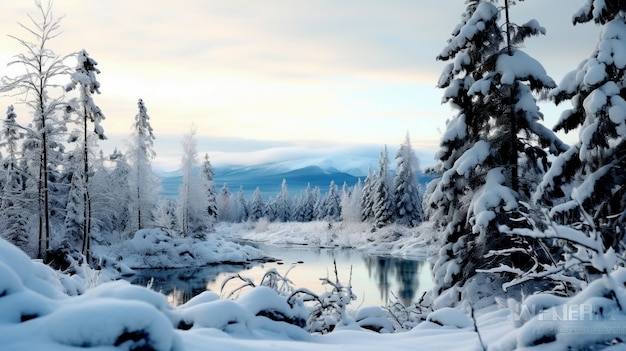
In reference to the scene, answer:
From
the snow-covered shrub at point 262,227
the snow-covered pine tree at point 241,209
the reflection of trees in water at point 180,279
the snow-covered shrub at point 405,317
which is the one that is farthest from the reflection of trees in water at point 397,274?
the snow-covered pine tree at point 241,209

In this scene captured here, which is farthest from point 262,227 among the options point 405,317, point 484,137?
point 405,317

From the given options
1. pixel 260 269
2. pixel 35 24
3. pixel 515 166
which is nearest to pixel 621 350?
pixel 515 166

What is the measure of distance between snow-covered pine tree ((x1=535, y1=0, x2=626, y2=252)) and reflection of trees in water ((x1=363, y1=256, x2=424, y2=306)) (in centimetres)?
1193

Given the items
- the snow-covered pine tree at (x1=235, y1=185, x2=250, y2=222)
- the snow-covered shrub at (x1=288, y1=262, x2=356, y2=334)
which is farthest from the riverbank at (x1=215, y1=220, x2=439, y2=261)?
the snow-covered shrub at (x1=288, y1=262, x2=356, y2=334)

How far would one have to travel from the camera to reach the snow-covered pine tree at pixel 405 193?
181 feet

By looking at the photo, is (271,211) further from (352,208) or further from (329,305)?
(329,305)

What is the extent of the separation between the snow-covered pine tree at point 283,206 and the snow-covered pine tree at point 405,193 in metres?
40.3

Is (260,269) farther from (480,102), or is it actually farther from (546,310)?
(546,310)

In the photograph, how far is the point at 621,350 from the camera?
2820 millimetres

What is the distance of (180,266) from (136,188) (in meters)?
8.07

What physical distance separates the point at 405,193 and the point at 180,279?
31.4 metres

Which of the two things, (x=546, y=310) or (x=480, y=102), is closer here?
(x=546, y=310)

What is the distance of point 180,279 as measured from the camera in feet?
99.3

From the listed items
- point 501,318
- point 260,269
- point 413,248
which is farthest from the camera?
point 413,248
